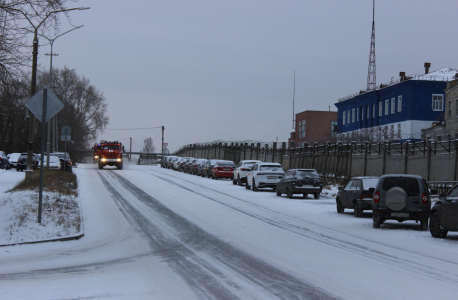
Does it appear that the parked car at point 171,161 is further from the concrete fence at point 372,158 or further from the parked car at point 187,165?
the concrete fence at point 372,158

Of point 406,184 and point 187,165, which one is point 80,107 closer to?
point 187,165

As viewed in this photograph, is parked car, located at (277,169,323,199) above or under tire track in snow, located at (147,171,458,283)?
above

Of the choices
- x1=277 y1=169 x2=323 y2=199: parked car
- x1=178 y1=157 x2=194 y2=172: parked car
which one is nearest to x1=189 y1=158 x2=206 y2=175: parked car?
x1=178 y1=157 x2=194 y2=172: parked car

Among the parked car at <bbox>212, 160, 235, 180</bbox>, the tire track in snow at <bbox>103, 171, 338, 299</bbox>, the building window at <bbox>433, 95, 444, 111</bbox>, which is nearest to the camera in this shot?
the tire track in snow at <bbox>103, 171, 338, 299</bbox>

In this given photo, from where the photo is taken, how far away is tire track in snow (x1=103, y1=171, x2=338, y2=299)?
307 inches

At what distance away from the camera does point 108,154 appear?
59.8 m

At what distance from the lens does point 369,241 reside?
13688 mm

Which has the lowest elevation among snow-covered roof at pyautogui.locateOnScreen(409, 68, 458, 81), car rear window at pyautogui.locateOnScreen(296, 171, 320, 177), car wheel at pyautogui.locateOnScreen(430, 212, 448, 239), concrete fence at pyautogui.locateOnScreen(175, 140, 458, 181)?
car wheel at pyautogui.locateOnScreen(430, 212, 448, 239)

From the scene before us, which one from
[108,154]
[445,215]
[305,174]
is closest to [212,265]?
[445,215]

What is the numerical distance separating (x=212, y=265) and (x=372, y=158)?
27479mm

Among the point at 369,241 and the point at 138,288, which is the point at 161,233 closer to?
the point at 369,241

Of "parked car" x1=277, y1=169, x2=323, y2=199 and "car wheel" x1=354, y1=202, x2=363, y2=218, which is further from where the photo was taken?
"parked car" x1=277, y1=169, x2=323, y2=199

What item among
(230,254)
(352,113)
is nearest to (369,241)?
(230,254)

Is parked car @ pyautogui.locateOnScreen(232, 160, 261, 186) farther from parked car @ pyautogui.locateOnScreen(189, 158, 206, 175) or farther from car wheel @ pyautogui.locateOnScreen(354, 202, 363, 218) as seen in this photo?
car wheel @ pyautogui.locateOnScreen(354, 202, 363, 218)
